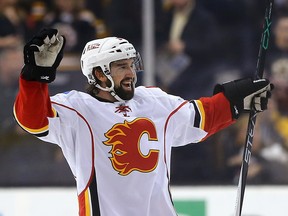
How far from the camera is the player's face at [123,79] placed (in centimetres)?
374

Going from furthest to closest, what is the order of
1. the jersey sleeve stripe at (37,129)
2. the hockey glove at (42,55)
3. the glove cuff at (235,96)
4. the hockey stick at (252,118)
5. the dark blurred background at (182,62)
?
the dark blurred background at (182,62) < the hockey stick at (252,118) < the glove cuff at (235,96) < the jersey sleeve stripe at (37,129) < the hockey glove at (42,55)

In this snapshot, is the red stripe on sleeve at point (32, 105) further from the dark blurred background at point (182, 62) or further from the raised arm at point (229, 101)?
the dark blurred background at point (182, 62)

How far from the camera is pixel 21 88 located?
3.49 metres

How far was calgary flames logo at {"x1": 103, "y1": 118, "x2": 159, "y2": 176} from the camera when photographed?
3688 millimetres

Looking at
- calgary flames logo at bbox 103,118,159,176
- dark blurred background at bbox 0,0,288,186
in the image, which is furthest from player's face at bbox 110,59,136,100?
dark blurred background at bbox 0,0,288,186

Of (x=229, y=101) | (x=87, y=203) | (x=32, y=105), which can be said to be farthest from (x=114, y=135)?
(x=229, y=101)

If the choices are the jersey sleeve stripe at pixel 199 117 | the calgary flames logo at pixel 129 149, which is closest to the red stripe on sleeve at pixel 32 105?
the calgary flames logo at pixel 129 149

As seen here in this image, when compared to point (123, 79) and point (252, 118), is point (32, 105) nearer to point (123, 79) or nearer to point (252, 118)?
point (123, 79)

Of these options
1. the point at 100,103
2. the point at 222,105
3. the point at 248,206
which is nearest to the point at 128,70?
the point at 100,103

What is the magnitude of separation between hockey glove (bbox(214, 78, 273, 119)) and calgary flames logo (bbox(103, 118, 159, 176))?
0.36 m

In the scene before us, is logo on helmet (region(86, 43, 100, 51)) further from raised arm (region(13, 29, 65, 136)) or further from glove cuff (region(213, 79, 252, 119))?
glove cuff (region(213, 79, 252, 119))

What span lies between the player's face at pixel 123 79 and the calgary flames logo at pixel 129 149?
10cm

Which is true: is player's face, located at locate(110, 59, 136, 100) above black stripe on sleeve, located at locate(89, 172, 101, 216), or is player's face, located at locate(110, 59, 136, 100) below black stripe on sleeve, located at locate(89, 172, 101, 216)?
above

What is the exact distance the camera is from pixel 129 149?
3.71 m
